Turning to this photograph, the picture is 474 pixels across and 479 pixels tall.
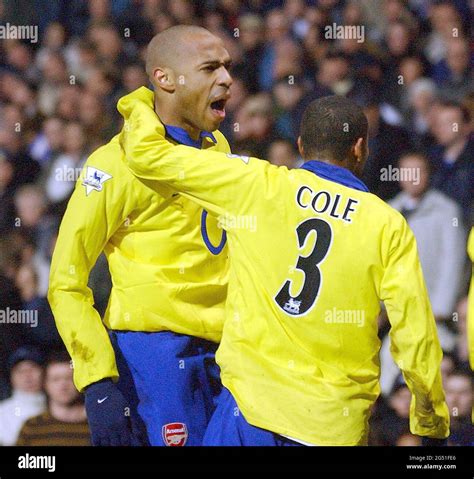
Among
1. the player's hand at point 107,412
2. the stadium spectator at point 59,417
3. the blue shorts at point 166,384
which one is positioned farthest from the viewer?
the stadium spectator at point 59,417

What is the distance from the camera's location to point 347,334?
2.96 m

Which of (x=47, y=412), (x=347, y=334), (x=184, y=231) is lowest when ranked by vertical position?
(x=47, y=412)

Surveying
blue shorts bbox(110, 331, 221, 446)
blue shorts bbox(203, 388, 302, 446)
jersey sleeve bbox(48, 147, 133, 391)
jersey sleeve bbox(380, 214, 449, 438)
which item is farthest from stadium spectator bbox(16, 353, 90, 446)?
jersey sleeve bbox(380, 214, 449, 438)

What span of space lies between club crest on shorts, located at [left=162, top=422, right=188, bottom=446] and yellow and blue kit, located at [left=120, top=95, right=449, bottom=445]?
1.24 feet

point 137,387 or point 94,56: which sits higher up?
point 94,56

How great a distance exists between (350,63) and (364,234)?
129 centimetres

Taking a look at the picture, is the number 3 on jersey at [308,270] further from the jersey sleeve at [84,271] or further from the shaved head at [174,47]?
the shaved head at [174,47]

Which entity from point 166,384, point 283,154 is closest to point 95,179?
point 166,384

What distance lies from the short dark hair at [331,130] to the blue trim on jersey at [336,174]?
32mm

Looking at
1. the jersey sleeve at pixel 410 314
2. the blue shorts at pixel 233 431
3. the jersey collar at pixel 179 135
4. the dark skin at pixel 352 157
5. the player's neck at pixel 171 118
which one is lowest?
the blue shorts at pixel 233 431

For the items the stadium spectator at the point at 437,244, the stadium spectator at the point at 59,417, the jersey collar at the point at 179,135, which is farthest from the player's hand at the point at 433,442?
the stadium spectator at the point at 59,417

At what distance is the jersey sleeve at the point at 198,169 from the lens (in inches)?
116

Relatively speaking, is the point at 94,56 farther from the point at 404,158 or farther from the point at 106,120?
the point at 404,158

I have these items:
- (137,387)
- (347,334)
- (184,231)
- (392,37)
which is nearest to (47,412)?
(137,387)
